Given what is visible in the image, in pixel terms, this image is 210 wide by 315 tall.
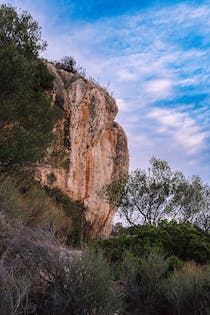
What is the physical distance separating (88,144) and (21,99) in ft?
47.5

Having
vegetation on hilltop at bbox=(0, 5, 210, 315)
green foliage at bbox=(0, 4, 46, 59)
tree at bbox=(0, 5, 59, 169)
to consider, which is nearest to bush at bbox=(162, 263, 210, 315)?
vegetation on hilltop at bbox=(0, 5, 210, 315)

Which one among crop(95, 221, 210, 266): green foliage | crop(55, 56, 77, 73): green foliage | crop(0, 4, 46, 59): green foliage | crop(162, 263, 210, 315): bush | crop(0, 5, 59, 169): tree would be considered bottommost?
crop(162, 263, 210, 315): bush

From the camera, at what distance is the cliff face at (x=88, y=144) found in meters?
27.5

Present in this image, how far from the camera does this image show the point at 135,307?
28.4 feet

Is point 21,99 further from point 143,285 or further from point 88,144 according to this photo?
point 88,144

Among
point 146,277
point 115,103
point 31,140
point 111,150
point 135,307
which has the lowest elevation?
point 135,307

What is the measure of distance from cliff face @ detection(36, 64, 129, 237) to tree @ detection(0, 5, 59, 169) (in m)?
6.52

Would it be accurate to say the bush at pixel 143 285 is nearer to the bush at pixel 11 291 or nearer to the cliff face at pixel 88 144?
the bush at pixel 11 291

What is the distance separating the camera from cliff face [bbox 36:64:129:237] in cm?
2745

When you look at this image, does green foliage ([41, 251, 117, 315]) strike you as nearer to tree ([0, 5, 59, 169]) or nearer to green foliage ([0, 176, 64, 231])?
green foliage ([0, 176, 64, 231])

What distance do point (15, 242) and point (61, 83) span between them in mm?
21883

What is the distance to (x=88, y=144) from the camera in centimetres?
3127

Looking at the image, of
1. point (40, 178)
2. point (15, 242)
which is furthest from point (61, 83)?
point (15, 242)

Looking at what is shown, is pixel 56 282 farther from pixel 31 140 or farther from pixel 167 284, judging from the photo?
pixel 31 140
